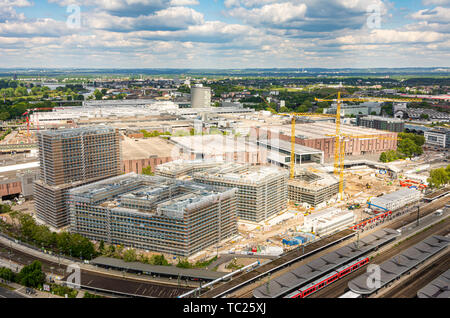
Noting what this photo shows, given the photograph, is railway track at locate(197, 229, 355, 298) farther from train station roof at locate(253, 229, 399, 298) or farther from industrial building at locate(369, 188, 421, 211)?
industrial building at locate(369, 188, 421, 211)

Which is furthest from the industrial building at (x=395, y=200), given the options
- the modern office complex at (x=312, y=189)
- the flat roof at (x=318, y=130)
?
the flat roof at (x=318, y=130)

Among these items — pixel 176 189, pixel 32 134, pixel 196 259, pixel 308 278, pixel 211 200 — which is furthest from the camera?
pixel 32 134

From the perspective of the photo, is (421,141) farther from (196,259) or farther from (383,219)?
(196,259)

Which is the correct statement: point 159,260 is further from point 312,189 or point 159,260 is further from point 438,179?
point 438,179

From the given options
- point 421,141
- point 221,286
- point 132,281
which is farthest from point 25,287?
point 421,141

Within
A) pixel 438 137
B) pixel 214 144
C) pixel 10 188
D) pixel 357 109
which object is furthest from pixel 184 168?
pixel 357 109

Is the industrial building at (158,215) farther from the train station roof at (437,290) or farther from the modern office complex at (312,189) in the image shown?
the train station roof at (437,290)
